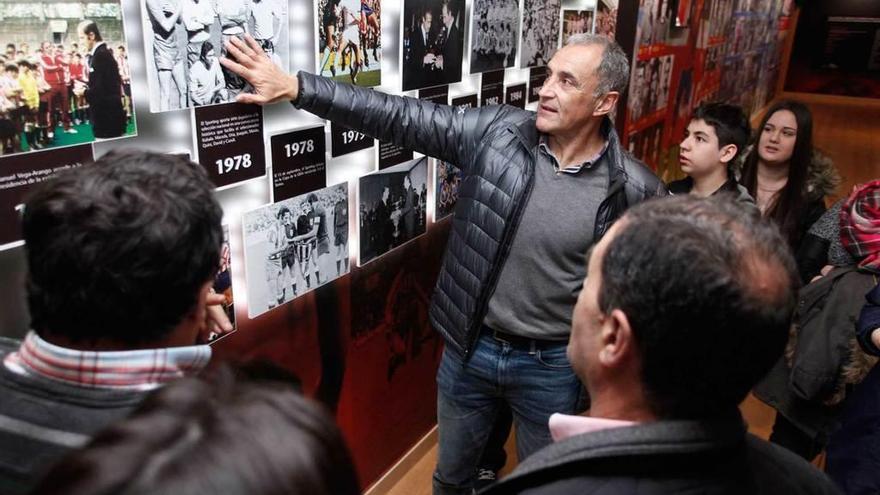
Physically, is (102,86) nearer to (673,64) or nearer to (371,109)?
(371,109)

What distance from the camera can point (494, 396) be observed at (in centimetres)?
213

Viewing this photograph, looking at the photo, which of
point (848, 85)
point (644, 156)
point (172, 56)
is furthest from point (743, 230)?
point (848, 85)

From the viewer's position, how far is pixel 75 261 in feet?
2.57

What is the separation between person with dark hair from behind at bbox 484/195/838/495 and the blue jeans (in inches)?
41.4

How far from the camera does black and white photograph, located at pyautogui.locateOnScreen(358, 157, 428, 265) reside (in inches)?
86.1

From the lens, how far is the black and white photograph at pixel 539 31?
A: 2.83 meters

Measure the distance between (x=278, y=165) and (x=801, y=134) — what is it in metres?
2.23

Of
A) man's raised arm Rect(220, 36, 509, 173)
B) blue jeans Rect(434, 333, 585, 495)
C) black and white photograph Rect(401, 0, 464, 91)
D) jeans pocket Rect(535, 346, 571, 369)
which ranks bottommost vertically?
blue jeans Rect(434, 333, 585, 495)

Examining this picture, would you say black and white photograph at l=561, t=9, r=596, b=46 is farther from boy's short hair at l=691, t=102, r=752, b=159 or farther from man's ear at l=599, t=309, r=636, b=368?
man's ear at l=599, t=309, r=636, b=368

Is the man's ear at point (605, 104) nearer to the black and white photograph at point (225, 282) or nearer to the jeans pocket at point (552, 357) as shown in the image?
the jeans pocket at point (552, 357)

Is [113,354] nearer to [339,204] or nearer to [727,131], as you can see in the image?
[339,204]

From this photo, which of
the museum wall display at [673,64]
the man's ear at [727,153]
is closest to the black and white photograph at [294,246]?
the man's ear at [727,153]

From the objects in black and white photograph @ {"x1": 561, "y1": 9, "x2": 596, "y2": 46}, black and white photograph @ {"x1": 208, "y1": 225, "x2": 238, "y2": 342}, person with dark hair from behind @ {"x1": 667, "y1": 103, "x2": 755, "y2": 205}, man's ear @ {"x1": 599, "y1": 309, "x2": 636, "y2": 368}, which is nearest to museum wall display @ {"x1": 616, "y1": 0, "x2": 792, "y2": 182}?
black and white photograph @ {"x1": 561, "y1": 9, "x2": 596, "y2": 46}

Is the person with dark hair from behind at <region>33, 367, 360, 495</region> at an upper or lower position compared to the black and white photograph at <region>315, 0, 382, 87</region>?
lower
